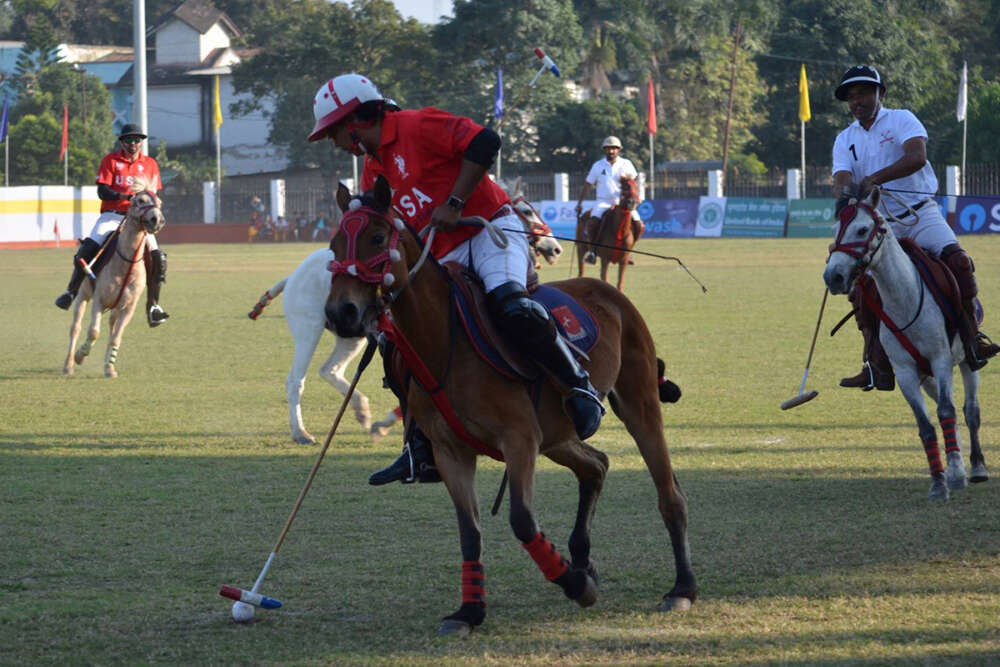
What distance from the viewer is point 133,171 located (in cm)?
1639

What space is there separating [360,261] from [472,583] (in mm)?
1530

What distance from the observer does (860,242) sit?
8.50 m

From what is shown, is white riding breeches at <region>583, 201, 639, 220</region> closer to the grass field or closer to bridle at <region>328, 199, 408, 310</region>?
the grass field

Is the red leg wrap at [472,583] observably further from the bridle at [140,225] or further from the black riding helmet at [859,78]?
the bridle at [140,225]

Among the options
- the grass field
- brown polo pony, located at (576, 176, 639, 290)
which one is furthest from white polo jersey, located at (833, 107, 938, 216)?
brown polo pony, located at (576, 176, 639, 290)

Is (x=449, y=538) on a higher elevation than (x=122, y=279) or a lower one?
lower

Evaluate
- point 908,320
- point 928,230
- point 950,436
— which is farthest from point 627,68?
point 950,436

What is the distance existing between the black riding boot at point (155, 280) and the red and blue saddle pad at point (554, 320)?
10287mm

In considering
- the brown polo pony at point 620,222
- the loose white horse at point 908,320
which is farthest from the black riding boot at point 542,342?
the brown polo pony at point 620,222

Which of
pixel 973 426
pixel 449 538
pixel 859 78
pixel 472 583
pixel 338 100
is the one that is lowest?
pixel 449 538

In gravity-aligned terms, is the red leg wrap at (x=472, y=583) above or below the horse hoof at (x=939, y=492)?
above

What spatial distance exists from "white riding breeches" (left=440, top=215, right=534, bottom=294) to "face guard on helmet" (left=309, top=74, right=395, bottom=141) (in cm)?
80

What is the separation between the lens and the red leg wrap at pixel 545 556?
574 centimetres

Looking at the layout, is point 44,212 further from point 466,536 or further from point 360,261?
point 360,261
